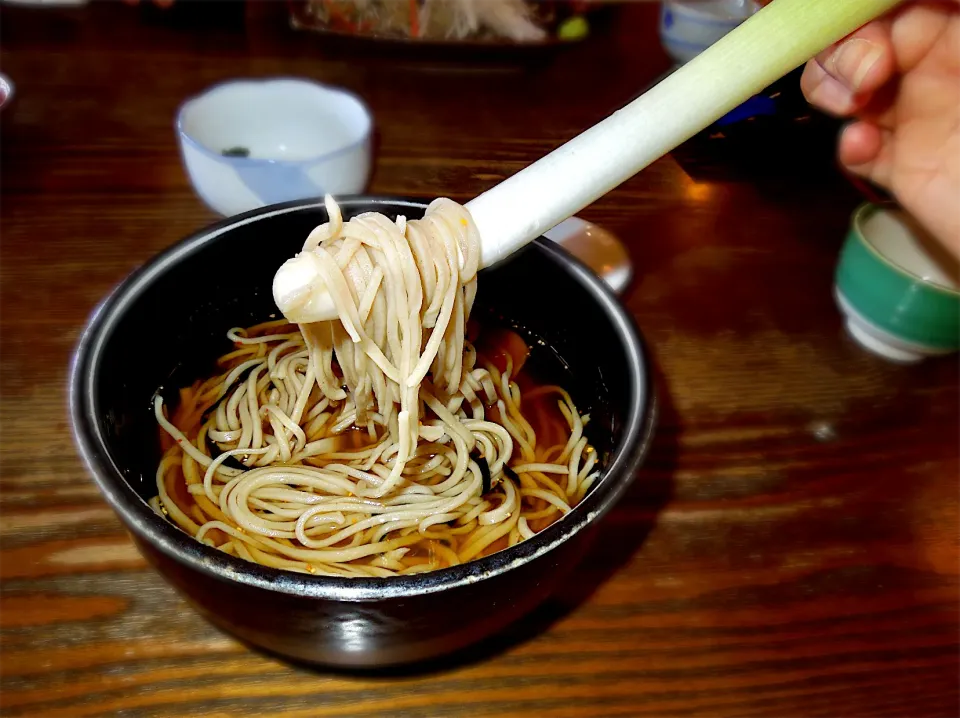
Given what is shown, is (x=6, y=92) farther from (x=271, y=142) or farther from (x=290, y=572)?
(x=290, y=572)

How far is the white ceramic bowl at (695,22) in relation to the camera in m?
2.12

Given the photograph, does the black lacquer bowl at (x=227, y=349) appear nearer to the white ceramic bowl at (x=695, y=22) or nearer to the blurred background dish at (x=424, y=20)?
the blurred background dish at (x=424, y=20)

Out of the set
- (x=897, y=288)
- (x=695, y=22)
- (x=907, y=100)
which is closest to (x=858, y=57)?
(x=907, y=100)

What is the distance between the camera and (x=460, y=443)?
1056 mm

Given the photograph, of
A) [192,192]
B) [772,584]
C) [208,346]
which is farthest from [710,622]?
[192,192]

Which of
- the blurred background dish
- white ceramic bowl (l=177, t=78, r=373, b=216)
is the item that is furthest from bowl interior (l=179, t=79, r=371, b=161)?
the blurred background dish

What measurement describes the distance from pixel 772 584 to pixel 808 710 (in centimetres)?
18

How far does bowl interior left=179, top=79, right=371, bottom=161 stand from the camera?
1.68 meters

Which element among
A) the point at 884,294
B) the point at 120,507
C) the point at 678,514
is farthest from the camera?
the point at 884,294

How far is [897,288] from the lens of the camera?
4.49ft

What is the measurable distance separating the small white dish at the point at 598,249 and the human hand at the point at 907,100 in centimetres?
44

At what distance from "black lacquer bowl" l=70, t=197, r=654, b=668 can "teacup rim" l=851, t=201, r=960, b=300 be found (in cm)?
66

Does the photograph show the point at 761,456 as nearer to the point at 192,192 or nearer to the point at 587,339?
the point at 587,339

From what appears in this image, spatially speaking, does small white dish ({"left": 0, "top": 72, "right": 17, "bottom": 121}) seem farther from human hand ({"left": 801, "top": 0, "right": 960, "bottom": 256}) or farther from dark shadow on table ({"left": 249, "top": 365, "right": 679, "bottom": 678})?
human hand ({"left": 801, "top": 0, "right": 960, "bottom": 256})
